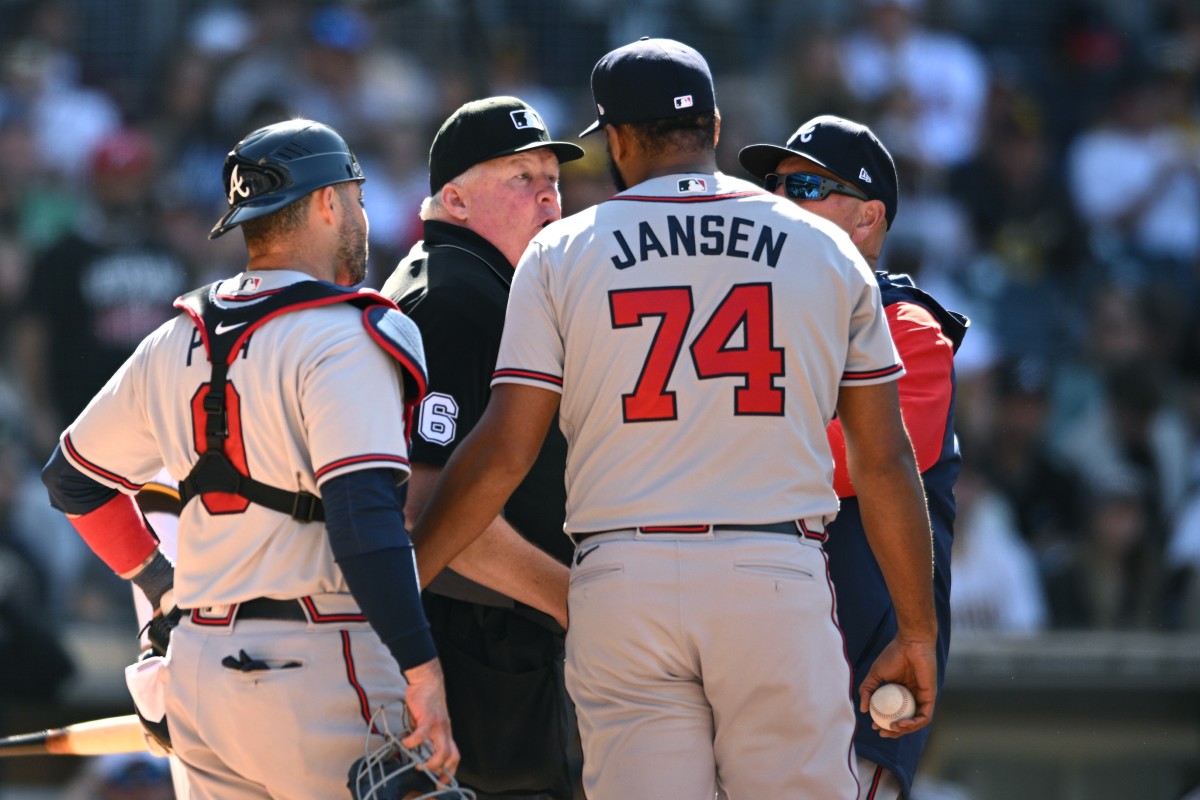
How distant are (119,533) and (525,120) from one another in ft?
4.90

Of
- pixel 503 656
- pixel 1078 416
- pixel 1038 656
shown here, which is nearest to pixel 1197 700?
pixel 1038 656

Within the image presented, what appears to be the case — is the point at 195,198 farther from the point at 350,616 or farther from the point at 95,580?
the point at 350,616

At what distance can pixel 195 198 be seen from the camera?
9859 millimetres

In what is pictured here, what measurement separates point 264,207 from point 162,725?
1247mm

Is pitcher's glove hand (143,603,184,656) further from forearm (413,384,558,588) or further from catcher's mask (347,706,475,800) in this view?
catcher's mask (347,706,475,800)

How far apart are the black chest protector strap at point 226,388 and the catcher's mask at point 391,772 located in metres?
0.46

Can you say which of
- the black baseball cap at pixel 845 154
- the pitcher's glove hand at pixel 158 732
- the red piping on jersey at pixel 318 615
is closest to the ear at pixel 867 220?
the black baseball cap at pixel 845 154

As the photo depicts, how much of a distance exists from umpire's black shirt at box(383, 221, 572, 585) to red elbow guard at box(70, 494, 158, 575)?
0.68 meters

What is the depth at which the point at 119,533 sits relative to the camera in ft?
13.1

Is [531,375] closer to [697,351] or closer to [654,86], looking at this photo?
[697,351]

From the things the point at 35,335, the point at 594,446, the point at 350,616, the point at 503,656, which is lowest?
the point at 35,335

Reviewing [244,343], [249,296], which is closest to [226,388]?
[244,343]

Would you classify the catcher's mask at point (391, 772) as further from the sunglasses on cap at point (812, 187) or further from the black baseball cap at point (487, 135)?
the sunglasses on cap at point (812, 187)

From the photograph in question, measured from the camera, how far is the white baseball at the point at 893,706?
12.3ft
